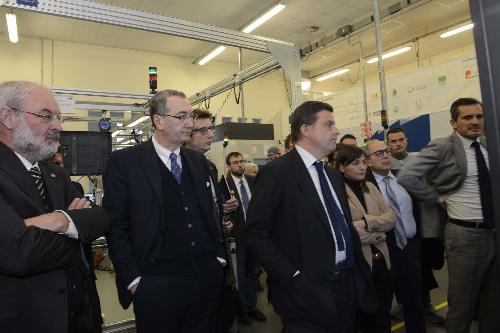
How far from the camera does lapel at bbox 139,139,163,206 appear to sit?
5.92ft

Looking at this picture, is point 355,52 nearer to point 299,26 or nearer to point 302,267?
point 299,26

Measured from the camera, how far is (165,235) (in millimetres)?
1793

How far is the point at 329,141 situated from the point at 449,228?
1.19 meters

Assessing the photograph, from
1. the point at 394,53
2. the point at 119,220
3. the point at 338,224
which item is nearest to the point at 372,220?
the point at 338,224

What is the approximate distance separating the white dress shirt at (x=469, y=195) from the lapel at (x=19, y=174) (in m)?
2.41

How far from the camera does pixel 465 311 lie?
2262 mm

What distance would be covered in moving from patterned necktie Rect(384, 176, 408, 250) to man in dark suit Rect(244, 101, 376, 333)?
31.1 inches

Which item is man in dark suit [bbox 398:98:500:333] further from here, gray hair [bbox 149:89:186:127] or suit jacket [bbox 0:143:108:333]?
suit jacket [bbox 0:143:108:333]

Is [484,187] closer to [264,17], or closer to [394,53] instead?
[264,17]

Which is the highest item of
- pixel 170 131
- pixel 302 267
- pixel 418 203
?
pixel 170 131

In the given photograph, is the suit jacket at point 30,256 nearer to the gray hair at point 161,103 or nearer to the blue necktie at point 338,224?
the gray hair at point 161,103

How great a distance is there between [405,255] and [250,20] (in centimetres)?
734

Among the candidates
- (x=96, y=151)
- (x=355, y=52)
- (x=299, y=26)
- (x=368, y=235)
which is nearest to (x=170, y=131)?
(x=368, y=235)

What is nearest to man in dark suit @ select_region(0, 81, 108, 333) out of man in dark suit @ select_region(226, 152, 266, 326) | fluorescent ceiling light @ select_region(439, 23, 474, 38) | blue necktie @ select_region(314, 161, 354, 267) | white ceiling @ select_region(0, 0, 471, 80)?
blue necktie @ select_region(314, 161, 354, 267)
